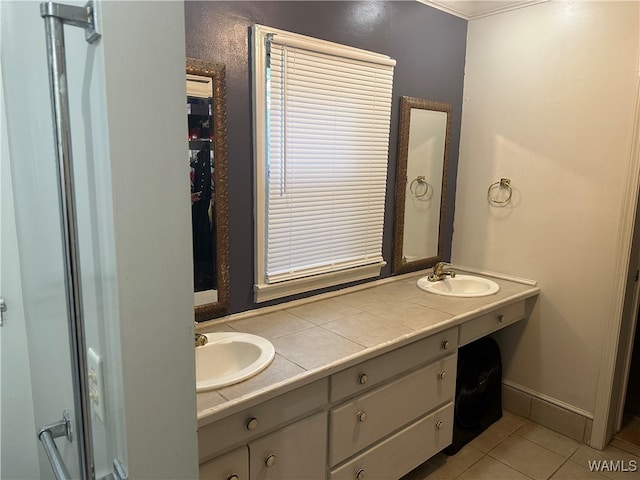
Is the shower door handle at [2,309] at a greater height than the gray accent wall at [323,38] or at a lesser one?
lesser

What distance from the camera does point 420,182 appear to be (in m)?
2.74

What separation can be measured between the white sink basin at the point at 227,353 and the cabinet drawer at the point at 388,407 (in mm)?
367

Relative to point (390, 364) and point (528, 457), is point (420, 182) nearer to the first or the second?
point (390, 364)

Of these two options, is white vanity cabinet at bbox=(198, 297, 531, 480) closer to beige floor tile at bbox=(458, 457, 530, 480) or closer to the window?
beige floor tile at bbox=(458, 457, 530, 480)

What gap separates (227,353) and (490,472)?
1.55 metres

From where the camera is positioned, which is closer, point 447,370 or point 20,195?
point 20,195

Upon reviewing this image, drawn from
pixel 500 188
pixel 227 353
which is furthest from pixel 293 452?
pixel 500 188

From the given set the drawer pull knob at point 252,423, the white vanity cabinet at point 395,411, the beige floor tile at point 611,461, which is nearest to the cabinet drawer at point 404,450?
the white vanity cabinet at point 395,411

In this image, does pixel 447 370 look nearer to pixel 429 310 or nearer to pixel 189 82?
pixel 429 310

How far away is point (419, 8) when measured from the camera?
2.51 metres

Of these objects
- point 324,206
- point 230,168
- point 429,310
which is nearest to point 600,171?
point 429,310

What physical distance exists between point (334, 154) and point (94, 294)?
1608 mm

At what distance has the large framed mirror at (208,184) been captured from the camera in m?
1.74

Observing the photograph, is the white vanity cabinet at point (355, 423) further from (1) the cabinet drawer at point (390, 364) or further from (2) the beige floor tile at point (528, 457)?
(2) the beige floor tile at point (528, 457)
